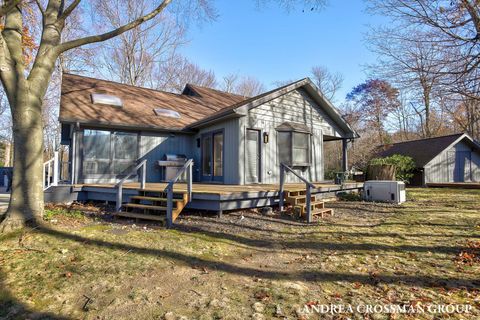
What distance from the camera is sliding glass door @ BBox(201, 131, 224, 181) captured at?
10250 millimetres

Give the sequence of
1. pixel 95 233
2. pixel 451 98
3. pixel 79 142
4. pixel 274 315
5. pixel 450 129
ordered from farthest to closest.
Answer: pixel 450 129 → pixel 79 142 → pixel 451 98 → pixel 95 233 → pixel 274 315

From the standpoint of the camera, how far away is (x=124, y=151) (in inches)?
416

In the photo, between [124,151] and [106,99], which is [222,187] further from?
[106,99]

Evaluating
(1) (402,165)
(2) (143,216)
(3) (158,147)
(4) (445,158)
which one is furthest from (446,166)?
(2) (143,216)

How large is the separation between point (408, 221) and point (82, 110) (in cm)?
1049

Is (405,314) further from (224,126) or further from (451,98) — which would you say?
(224,126)

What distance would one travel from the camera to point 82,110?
9.79 meters

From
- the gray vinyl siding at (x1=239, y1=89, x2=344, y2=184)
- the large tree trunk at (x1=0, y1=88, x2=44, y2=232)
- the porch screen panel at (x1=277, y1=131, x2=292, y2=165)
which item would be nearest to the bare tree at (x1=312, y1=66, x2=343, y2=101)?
the gray vinyl siding at (x1=239, y1=89, x2=344, y2=184)

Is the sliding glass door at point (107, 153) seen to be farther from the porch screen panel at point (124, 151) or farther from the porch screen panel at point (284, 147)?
the porch screen panel at point (284, 147)

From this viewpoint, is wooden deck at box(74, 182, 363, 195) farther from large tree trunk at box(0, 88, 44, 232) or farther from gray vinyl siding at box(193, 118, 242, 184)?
large tree trunk at box(0, 88, 44, 232)

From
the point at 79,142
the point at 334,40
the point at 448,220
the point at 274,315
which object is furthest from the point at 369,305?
the point at 334,40

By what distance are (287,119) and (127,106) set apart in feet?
21.6

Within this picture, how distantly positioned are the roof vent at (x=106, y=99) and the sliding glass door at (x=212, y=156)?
12.4ft

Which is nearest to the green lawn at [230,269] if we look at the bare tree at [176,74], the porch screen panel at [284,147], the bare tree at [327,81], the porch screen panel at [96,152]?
the porch screen panel at [96,152]
